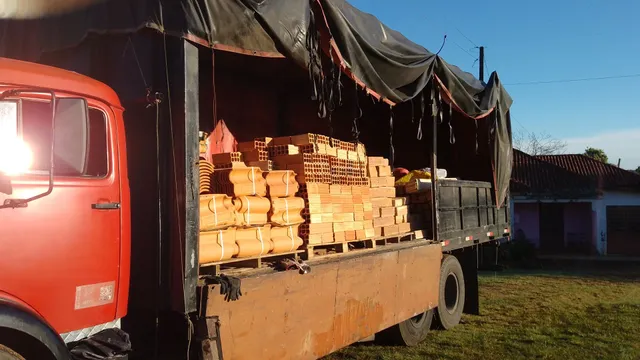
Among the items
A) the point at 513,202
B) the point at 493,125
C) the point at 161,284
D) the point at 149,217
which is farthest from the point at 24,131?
the point at 513,202

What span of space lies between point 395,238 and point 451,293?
2.56 meters

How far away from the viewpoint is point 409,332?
24.6 ft

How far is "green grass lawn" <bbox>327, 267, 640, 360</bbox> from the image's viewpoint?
7.12m

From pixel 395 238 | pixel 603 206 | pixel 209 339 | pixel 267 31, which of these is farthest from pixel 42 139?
pixel 603 206

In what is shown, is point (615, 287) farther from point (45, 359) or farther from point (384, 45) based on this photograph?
point (45, 359)

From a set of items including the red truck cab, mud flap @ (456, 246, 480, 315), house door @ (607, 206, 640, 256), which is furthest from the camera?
house door @ (607, 206, 640, 256)

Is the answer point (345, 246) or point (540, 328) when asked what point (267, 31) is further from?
point (540, 328)

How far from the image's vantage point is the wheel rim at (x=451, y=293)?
29.2 ft

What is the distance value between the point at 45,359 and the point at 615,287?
536 inches

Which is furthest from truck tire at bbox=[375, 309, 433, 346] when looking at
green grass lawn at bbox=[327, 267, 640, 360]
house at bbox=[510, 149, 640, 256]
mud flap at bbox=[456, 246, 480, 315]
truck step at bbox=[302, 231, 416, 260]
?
house at bbox=[510, 149, 640, 256]

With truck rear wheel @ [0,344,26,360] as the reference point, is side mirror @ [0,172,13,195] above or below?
above

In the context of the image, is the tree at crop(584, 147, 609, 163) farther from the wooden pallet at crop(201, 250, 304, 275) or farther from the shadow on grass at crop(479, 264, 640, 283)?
the wooden pallet at crop(201, 250, 304, 275)

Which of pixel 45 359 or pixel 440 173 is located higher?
pixel 440 173

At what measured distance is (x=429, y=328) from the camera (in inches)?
322
